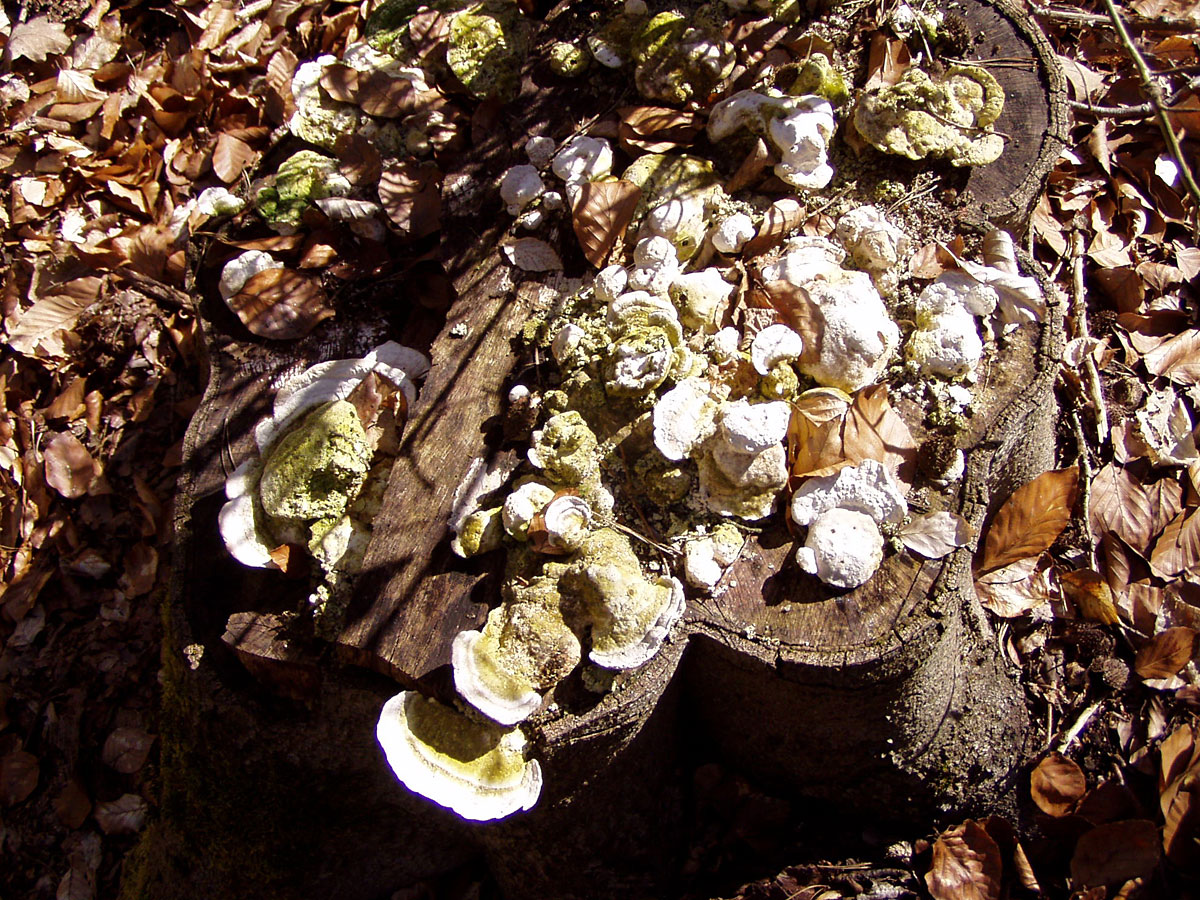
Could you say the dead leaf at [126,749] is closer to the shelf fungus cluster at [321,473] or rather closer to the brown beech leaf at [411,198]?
the shelf fungus cluster at [321,473]

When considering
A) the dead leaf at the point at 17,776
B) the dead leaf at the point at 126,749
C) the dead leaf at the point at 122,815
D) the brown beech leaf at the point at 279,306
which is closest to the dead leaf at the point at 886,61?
the brown beech leaf at the point at 279,306

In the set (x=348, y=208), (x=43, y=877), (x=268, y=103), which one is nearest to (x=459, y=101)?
(x=348, y=208)

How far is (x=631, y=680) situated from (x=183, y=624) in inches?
53.3

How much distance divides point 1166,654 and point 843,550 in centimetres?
152

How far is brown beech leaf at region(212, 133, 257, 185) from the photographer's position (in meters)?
3.60

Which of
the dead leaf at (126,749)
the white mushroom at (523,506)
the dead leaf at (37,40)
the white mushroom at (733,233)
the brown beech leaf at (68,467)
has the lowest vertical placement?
the dead leaf at (126,749)

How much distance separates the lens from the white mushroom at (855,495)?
1.91m

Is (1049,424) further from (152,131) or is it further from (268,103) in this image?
(152,131)

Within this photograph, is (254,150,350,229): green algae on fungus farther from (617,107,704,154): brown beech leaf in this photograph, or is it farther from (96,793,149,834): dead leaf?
(96,793,149,834): dead leaf

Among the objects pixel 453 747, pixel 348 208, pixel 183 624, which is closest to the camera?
pixel 453 747

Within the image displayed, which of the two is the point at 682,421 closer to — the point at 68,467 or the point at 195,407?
the point at 195,407

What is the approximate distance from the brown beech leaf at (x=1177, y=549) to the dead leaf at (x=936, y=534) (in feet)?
4.07

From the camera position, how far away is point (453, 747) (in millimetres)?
1791

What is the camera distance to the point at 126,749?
309 centimetres
